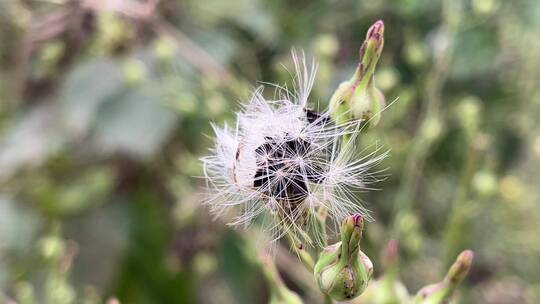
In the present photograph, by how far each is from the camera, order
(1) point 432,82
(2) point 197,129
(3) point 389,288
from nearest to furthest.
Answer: (3) point 389,288
(1) point 432,82
(2) point 197,129

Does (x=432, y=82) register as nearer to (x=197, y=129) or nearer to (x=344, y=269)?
(x=197, y=129)

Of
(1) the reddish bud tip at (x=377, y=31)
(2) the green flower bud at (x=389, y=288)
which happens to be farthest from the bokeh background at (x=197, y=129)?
(1) the reddish bud tip at (x=377, y=31)

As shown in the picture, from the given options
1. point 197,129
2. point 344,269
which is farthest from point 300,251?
point 197,129

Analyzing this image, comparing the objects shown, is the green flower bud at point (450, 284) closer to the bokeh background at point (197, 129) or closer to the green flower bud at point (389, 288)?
the green flower bud at point (389, 288)

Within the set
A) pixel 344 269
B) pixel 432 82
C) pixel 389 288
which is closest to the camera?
pixel 344 269

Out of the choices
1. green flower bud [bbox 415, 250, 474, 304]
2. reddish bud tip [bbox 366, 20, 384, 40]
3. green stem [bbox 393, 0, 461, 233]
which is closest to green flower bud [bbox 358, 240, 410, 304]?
green flower bud [bbox 415, 250, 474, 304]

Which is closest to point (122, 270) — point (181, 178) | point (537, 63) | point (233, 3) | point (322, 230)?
point (181, 178)
